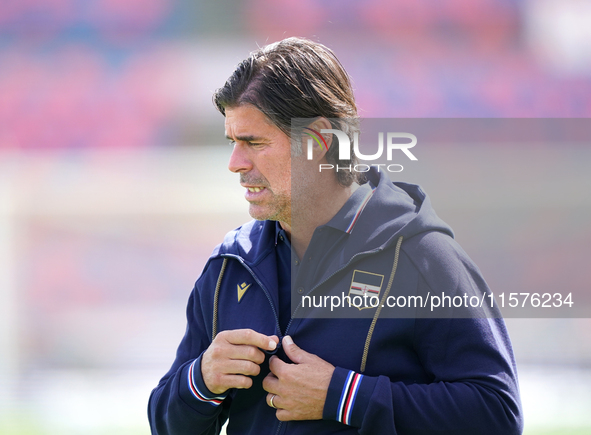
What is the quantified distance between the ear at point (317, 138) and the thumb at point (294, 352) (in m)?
0.47

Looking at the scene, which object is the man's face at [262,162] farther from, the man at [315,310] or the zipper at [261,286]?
the zipper at [261,286]

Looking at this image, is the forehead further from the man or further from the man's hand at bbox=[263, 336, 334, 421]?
the man's hand at bbox=[263, 336, 334, 421]

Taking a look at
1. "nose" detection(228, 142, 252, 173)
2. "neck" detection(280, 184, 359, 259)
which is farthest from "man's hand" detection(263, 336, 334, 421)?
"nose" detection(228, 142, 252, 173)

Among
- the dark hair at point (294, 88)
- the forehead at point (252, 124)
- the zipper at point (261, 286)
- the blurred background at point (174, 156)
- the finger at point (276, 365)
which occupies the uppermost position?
the blurred background at point (174, 156)

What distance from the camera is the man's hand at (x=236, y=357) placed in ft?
3.64

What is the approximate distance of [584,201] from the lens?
4.24 m

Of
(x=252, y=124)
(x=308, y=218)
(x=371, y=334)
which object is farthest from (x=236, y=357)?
(x=252, y=124)

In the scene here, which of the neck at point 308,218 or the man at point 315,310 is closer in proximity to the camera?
the man at point 315,310

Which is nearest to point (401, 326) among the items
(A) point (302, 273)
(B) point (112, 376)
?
(A) point (302, 273)

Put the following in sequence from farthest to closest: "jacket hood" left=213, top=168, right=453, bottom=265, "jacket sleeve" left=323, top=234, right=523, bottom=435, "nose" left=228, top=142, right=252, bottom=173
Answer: "nose" left=228, top=142, right=252, bottom=173
"jacket hood" left=213, top=168, right=453, bottom=265
"jacket sleeve" left=323, top=234, right=523, bottom=435

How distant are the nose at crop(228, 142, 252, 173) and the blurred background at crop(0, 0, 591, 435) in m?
3.07

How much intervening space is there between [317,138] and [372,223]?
30 centimetres

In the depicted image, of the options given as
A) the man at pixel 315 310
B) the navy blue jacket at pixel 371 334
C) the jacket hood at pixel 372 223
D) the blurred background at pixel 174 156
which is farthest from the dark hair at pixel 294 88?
the blurred background at pixel 174 156

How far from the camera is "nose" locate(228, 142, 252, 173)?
4.26 ft
